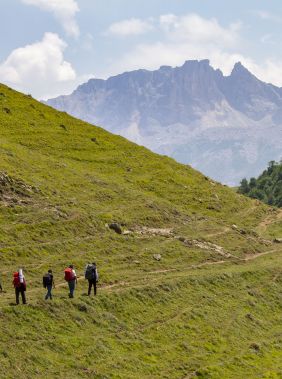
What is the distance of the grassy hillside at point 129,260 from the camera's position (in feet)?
122

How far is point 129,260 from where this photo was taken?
55250 mm

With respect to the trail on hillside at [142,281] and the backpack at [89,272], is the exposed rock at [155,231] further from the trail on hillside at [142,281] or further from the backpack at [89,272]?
the backpack at [89,272]

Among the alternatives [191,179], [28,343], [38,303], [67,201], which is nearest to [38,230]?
[67,201]

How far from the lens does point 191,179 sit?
88.4m

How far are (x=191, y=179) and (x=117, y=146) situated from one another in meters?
13.4

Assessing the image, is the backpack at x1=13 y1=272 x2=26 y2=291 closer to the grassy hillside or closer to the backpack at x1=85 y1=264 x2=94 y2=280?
the grassy hillside

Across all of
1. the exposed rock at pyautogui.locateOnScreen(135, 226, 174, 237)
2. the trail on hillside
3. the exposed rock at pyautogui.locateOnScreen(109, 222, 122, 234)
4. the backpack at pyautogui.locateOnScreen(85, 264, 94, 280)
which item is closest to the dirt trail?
the trail on hillside

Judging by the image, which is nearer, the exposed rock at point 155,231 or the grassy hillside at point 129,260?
the grassy hillside at point 129,260

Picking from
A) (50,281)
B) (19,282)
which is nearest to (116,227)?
(50,281)

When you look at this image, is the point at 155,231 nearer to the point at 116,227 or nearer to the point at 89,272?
the point at 116,227

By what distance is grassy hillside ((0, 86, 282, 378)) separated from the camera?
37.1m

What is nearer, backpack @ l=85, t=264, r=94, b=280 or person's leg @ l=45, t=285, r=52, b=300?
person's leg @ l=45, t=285, r=52, b=300

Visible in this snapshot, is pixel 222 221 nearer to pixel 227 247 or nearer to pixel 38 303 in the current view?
pixel 227 247

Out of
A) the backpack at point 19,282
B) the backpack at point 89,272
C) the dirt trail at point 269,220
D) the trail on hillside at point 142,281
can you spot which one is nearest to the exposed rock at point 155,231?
the trail on hillside at point 142,281
